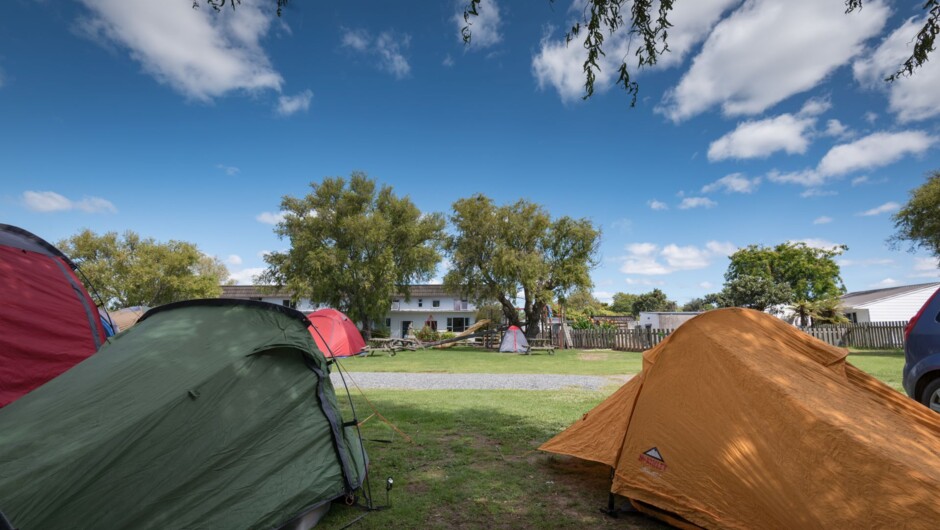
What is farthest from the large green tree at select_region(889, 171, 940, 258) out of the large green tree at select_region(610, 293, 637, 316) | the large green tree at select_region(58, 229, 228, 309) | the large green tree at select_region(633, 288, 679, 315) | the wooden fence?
the large green tree at select_region(610, 293, 637, 316)

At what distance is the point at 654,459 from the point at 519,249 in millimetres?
25889

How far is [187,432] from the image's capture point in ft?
11.1

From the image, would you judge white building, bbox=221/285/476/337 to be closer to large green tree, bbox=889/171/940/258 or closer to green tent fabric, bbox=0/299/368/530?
large green tree, bbox=889/171/940/258

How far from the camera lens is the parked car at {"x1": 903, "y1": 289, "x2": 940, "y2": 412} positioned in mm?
5926

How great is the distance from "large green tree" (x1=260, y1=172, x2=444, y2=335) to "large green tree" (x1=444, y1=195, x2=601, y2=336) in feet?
19.5

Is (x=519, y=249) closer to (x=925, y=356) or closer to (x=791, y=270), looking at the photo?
(x=925, y=356)

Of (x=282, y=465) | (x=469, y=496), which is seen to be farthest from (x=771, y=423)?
(x=282, y=465)

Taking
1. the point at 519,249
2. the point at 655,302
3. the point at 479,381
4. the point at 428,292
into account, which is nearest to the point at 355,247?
the point at 519,249

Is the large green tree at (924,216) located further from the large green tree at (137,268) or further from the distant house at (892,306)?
the large green tree at (137,268)

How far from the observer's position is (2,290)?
502 cm

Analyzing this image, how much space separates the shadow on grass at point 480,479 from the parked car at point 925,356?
439 centimetres

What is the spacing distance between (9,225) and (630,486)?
783cm

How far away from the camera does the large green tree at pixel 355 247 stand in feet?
109

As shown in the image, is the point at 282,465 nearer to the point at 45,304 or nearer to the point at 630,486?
the point at 630,486
